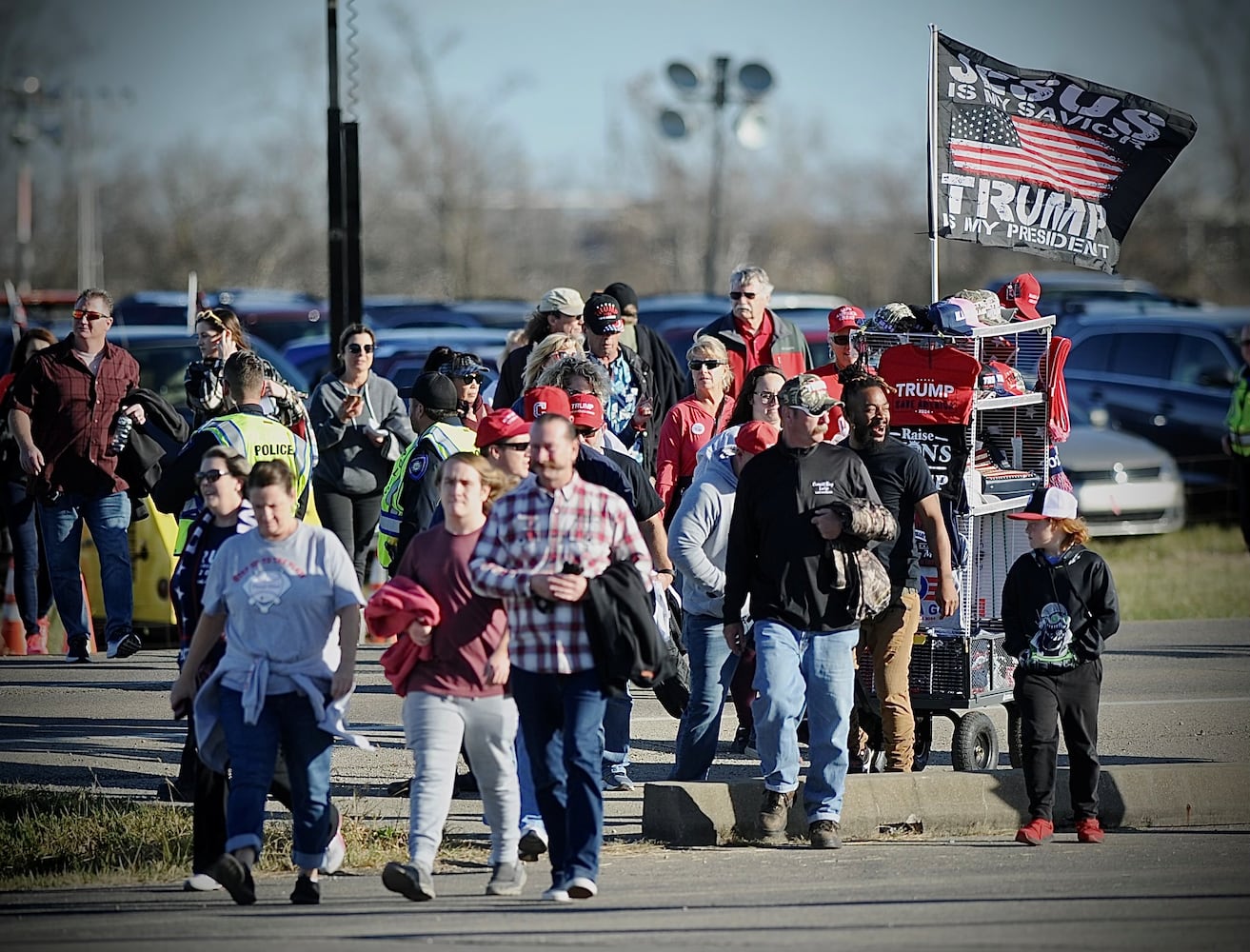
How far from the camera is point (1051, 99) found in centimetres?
1018

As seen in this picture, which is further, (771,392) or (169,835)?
(771,392)

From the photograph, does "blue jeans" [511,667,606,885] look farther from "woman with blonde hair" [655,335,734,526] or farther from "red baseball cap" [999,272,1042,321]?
"red baseball cap" [999,272,1042,321]

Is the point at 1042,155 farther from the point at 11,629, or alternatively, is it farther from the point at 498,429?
the point at 11,629

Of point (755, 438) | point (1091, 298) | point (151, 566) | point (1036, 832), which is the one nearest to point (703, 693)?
point (755, 438)

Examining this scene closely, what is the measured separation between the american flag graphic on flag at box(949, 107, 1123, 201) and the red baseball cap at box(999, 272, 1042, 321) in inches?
31.4

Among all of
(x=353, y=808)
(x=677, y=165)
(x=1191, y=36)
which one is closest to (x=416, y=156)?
(x=677, y=165)

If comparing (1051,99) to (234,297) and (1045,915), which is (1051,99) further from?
(234,297)

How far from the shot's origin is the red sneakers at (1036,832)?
7908mm

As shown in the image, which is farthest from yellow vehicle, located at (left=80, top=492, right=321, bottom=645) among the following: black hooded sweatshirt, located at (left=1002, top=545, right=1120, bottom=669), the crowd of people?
black hooded sweatshirt, located at (left=1002, top=545, right=1120, bottom=669)

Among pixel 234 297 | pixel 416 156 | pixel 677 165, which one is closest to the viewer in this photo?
pixel 234 297

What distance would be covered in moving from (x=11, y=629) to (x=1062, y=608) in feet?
26.4

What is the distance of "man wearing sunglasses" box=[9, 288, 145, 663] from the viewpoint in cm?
1143

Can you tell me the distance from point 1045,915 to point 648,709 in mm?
4863

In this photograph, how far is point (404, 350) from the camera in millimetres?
16781
